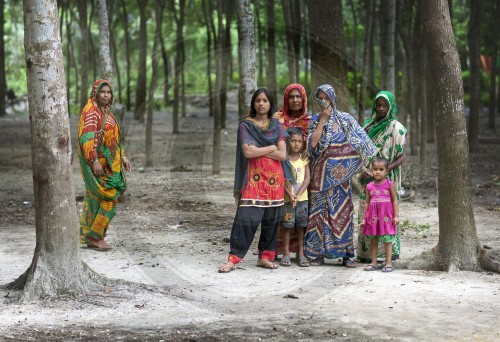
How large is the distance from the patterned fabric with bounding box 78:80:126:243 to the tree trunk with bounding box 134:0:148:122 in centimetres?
1250

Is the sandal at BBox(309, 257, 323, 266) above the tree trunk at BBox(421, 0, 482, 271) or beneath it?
→ beneath

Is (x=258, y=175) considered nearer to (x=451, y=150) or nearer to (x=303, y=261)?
(x=303, y=261)

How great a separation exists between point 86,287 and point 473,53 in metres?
16.6

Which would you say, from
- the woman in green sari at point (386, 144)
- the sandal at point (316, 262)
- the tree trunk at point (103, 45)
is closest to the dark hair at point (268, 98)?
the woman in green sari at point (386, 144)

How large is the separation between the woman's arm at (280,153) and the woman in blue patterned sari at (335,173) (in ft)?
1.09

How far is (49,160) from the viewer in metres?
6.37

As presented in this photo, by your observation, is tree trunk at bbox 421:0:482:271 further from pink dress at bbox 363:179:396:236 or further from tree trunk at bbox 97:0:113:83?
tree trunk at bbox 97:0:113:83

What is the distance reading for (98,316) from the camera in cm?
602

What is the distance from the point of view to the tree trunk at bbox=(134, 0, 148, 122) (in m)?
21.6

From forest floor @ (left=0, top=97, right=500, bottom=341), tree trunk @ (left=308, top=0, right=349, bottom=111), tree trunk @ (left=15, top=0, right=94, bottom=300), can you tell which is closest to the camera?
forest floor @ (left=0, top=97, right=500, bottom=341)

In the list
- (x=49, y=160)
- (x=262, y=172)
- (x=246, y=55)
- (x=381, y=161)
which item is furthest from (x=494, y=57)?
(x=49, y=160)

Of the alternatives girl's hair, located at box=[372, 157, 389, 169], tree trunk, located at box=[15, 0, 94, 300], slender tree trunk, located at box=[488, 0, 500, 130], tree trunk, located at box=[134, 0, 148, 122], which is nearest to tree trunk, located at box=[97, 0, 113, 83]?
girl's hair, located at box=[372, 157, 389, 169]

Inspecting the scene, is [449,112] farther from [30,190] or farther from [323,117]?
[30,190]

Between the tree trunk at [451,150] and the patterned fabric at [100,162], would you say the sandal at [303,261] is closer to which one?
the tree trunk at [451,150]
